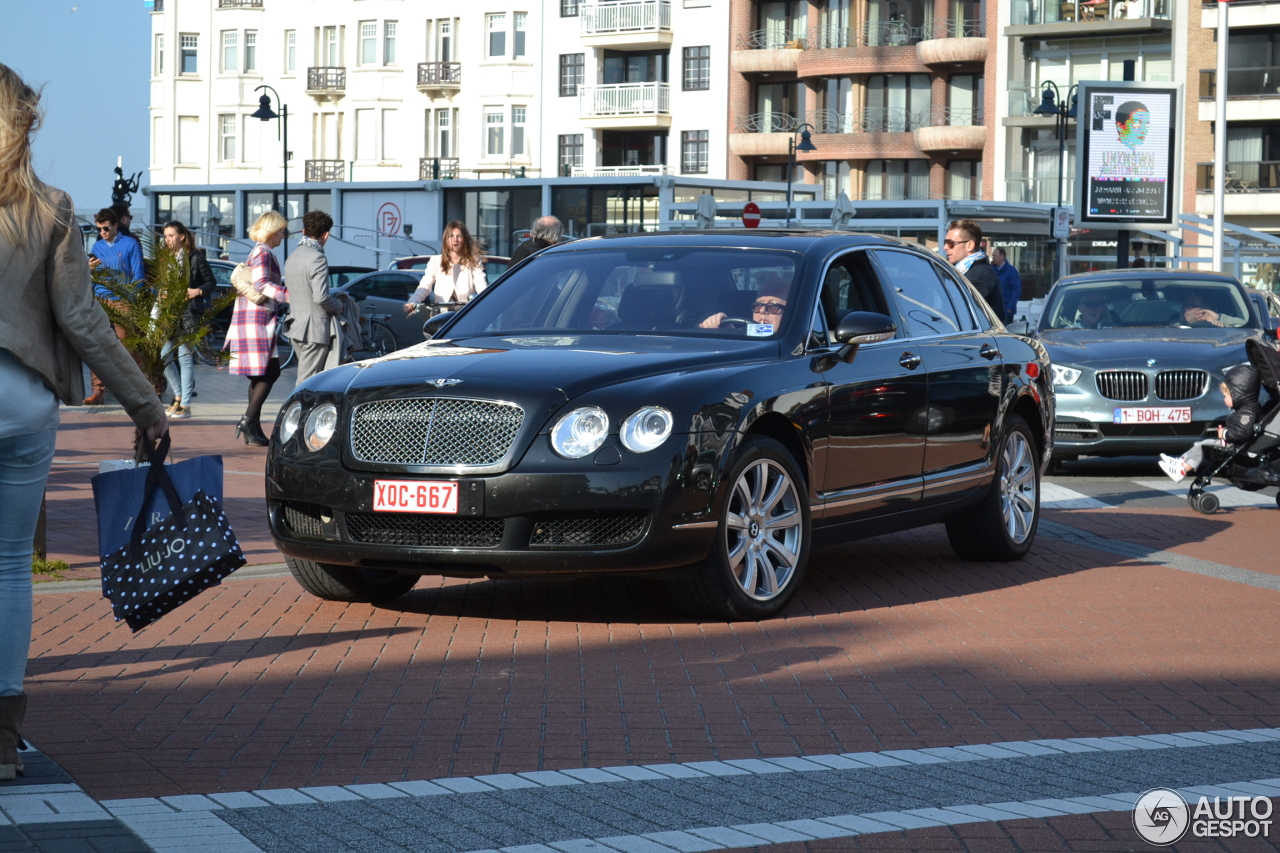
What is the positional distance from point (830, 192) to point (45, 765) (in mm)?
65579

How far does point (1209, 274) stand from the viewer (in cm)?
1638

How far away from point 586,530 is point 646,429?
46cm

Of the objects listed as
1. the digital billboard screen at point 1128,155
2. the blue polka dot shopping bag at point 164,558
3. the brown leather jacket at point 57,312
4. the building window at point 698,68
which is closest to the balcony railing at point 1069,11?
the building window at point 698,68

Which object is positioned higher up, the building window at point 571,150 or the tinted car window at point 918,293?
the building window at point 571,150

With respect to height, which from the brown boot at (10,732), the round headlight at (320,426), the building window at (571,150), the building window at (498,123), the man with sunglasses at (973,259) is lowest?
the brown boot at (10,732)

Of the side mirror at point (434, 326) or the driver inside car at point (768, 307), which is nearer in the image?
the driver inside car at point (768, 307)

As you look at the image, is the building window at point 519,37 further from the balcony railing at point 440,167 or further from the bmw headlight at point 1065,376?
the bmw headlight at point 1065,376

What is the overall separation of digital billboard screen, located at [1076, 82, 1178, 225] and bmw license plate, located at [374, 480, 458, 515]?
30.5m

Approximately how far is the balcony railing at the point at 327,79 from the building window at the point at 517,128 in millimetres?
7730

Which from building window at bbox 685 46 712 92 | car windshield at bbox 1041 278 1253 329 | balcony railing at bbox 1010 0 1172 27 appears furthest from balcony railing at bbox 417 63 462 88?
car windshield at bbox 1041 278 1253 329

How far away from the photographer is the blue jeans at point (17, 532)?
479cm

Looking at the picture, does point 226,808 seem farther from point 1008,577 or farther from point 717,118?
point 717,118

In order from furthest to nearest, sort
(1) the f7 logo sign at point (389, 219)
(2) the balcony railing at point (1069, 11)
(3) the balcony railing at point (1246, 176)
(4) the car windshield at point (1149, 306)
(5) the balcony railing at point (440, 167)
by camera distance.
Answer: (5) the balcony railing at point (440, 167), (2) the balcony railing at point (1069, 11), (3) the balcony railing at point (1246, 176), (1) the f7 logo sign at point (389, 219), (4) the car windshield at point (1149, 306)

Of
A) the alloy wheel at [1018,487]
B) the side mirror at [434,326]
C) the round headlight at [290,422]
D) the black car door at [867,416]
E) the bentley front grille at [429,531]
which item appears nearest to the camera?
the bentley front grille at [429,531]
